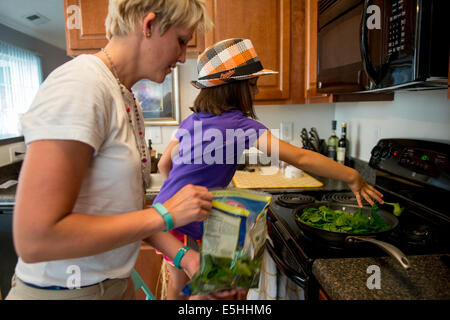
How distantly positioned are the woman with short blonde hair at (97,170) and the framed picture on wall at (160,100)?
63.5 inches

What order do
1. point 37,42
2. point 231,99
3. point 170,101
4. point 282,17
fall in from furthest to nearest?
point 37,42
point 170,101
point 282,17
point 231,99

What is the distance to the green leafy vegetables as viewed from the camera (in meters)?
1.00

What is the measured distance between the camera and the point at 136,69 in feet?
2.27

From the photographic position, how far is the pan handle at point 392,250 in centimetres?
75

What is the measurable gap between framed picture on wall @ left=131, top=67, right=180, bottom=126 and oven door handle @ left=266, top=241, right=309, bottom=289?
4.47 ft

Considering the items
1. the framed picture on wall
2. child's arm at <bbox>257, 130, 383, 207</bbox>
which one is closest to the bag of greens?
child's arm at <bbox>257, 130, 383, 207</bbox>

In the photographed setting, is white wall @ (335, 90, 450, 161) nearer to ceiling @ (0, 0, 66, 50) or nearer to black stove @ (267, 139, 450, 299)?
black stove @ (267, 139, 450, 299)

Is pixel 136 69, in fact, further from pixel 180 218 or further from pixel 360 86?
pixel 360 86

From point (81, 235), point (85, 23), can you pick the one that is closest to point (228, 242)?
point (81, 235)

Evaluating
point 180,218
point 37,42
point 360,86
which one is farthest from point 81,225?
point 37,42
